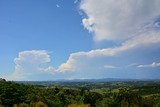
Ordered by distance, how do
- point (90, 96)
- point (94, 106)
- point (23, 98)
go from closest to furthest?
point (23, 98) → point (94, 106) → point (90, 96)

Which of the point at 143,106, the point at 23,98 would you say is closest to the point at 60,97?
the point at 23,98

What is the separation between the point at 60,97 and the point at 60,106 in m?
19.5

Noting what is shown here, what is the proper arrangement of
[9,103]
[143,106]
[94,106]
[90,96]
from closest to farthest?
[9,103] → [143,106] → [94,106] → [90,96]

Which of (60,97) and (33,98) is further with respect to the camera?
(60,97)

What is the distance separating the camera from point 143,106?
115 meters

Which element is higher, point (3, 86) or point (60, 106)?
point (3, 86)

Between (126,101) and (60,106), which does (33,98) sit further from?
(126,101)

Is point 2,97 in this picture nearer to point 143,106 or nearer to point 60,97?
point 60,97

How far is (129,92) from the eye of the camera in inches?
4444

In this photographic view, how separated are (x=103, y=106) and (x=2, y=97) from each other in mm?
32134

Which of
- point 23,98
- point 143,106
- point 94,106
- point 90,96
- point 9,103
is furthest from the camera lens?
point 90,96

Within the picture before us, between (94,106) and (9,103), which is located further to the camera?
(94,106)

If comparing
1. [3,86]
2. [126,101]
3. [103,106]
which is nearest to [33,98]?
[3,86]

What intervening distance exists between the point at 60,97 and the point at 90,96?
520 inches
